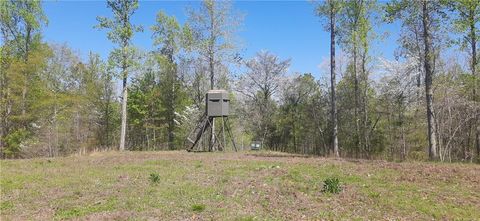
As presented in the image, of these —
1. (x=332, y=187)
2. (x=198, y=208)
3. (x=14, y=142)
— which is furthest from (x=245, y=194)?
(x=14, y=142)

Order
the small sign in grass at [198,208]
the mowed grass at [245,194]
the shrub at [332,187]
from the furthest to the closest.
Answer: the shrub at [332,187]
the small sign in grass at [198,208]
the mowed grass at [245,194]

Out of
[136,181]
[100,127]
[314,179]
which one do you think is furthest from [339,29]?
[100,127]

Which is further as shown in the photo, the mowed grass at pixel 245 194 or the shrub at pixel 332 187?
the shrub at pixel 332 187

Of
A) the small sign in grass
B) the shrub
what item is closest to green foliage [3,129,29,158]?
the small sign in grass

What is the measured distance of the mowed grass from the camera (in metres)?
8.12

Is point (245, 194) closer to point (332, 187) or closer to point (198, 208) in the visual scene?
point (198, 208)

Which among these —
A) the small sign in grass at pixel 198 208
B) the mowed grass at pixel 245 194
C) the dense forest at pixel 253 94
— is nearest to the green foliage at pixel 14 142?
the dense forest at pixel 253 94

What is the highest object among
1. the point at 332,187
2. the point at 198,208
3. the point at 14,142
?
the point at 14,142

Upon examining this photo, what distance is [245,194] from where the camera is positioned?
9383 millimetres

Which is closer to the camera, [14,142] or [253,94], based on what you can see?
[14,142]

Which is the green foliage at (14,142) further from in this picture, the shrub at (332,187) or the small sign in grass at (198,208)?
the shrub at (332,187)

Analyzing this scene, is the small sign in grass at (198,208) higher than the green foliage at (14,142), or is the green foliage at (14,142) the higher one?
the green foliage at (14,142)

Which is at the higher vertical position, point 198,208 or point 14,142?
point 14,142

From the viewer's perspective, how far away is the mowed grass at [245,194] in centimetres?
812
